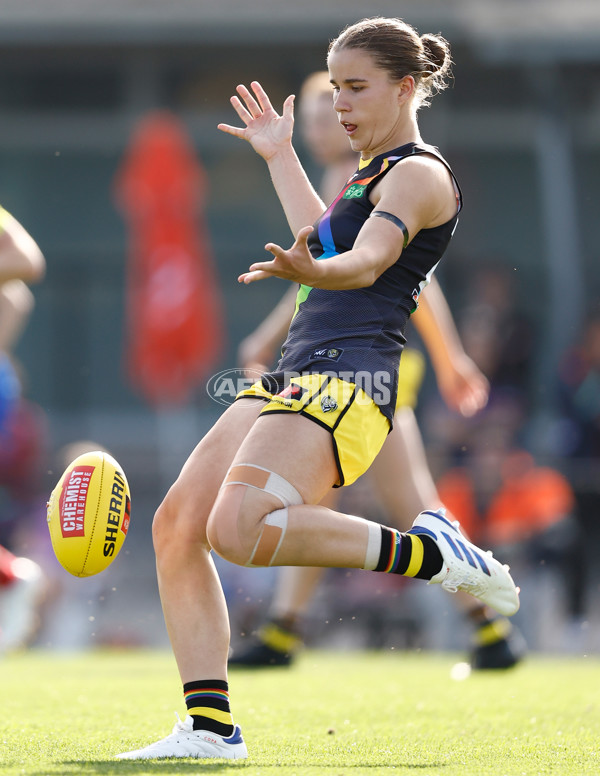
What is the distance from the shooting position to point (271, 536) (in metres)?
3.51

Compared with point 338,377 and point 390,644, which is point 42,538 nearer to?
point 390,644

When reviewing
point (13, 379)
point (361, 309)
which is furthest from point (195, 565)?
point (13, 379)

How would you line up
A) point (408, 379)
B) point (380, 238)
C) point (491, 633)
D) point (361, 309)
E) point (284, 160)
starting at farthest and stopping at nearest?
point (408, 379) → point (491, 633) → point (284, 160) → point (361, 309) → point (380, 238)

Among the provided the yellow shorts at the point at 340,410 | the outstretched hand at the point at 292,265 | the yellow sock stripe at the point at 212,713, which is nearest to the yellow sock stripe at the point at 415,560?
the yellow shorts at the point at 340,410

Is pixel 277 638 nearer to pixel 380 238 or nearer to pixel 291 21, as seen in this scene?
pixel 380 238

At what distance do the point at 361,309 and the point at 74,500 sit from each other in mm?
1053

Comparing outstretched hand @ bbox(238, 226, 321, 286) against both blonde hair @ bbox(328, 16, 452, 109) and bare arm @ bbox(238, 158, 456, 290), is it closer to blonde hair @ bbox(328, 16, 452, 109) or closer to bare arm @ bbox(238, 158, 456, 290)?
bare arm @ bbox(238, 158, 456, 290)

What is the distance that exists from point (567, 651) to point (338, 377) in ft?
20.6

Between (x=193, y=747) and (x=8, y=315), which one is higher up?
(x=8, y=315)

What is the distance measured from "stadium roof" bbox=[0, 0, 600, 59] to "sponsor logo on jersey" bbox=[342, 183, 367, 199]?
429 inches

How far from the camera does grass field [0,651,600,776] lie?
3461mm

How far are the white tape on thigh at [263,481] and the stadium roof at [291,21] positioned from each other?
1147cm

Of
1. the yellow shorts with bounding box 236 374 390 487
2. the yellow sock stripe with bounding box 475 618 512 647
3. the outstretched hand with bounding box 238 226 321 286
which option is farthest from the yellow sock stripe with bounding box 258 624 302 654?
the outstretched hand with bounding box 238 226 321 286

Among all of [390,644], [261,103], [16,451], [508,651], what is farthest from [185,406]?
[261,103]
